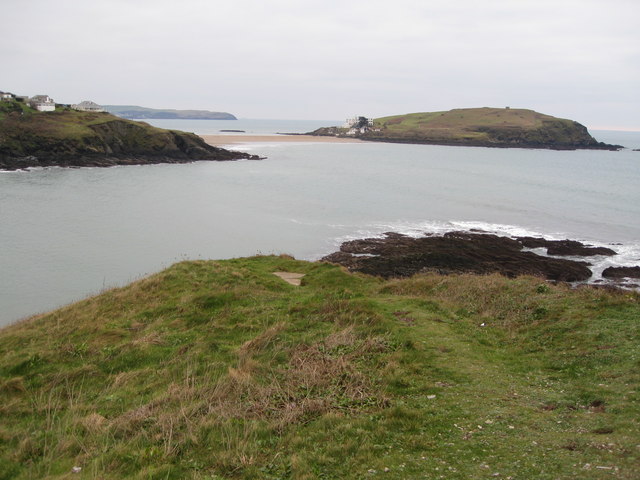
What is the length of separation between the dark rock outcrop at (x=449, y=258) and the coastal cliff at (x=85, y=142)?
66.9 meters

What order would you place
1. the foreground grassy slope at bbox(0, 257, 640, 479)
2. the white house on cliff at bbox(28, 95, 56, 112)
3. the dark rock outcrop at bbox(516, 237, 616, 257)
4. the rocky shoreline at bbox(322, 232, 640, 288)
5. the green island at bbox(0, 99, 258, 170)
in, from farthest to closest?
the white house on cliff at bbox(28, 95, 56, 112)
the green island at bbox(0, 99, 258, 170)
the dark rock outcrop at bbox(516, 237, 616, 257)
the rocky shoreline at bbox(322, 232, 640, 288)
the foreground grassy slope at bbox(0, 257, 640, 479)

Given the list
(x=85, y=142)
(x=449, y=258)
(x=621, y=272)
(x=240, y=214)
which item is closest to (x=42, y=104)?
(x=85, y=142)

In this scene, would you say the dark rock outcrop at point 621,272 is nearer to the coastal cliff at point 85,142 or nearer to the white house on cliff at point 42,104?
the coastal cliff at point 85,142

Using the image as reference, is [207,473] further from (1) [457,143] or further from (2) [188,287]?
(1) [457,143]

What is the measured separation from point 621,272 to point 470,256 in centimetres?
1006

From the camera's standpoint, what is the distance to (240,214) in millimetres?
50875

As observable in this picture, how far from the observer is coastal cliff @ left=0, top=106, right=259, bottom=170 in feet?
276

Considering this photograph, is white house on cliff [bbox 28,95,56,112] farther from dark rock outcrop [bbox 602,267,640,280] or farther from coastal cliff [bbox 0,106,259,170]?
dark rock outcrop [bbox 602,267,640,280]

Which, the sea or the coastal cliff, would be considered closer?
the sea

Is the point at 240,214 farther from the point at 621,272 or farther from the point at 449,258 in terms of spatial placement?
the point at 621,272

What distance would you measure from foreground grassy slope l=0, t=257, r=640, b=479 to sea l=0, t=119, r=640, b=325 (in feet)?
41.3

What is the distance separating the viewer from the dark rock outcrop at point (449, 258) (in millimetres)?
32812

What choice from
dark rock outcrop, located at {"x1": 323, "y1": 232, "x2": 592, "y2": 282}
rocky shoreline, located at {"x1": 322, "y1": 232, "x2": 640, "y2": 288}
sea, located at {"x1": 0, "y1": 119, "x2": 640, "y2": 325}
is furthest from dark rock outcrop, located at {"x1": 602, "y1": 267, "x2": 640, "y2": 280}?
dark rock outcrop, located at {"x1": 323, "y1": 232, "x2": 592, "y2": 282}

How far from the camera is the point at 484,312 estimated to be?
1730cm
